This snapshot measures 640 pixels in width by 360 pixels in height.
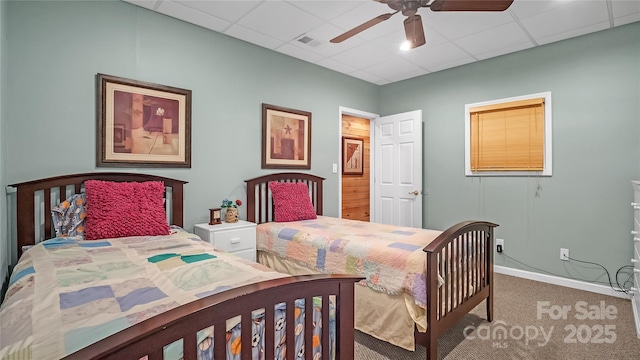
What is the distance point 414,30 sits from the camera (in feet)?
8.18

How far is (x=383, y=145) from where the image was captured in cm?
485

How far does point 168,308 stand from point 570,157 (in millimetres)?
3970

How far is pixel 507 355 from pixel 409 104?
3.49 meters

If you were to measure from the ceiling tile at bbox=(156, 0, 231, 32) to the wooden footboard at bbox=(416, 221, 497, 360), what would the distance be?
275 cm

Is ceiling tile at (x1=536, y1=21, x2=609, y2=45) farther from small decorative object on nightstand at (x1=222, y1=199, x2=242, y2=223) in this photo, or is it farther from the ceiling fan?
small decorative object on nightstand at (x1=222, y1=199, x2=242, y2=223)

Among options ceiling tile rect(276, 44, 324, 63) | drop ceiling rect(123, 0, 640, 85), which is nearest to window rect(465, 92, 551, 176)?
drop ceiling rect(123, 0, 640, 85)

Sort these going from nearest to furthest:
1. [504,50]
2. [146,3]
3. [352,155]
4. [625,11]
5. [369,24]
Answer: [369,24]
[146,3]
[625,11]
[504,50]
[352,155]

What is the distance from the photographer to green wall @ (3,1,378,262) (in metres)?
2.24

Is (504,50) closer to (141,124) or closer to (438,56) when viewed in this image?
(438,56)

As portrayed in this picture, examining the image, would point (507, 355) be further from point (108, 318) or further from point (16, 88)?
point (16, 88)

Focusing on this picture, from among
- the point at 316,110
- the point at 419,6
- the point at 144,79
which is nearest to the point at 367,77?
the point at 316,110

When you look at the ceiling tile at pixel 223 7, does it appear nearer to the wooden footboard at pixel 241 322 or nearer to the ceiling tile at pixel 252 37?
the ceiling tile at pixel 252 37

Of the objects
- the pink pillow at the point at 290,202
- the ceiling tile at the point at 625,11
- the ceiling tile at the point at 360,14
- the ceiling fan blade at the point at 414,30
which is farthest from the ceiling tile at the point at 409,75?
the pink pillow at the point at 290,202

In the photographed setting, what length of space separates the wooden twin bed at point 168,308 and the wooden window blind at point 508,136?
332 centimetres
